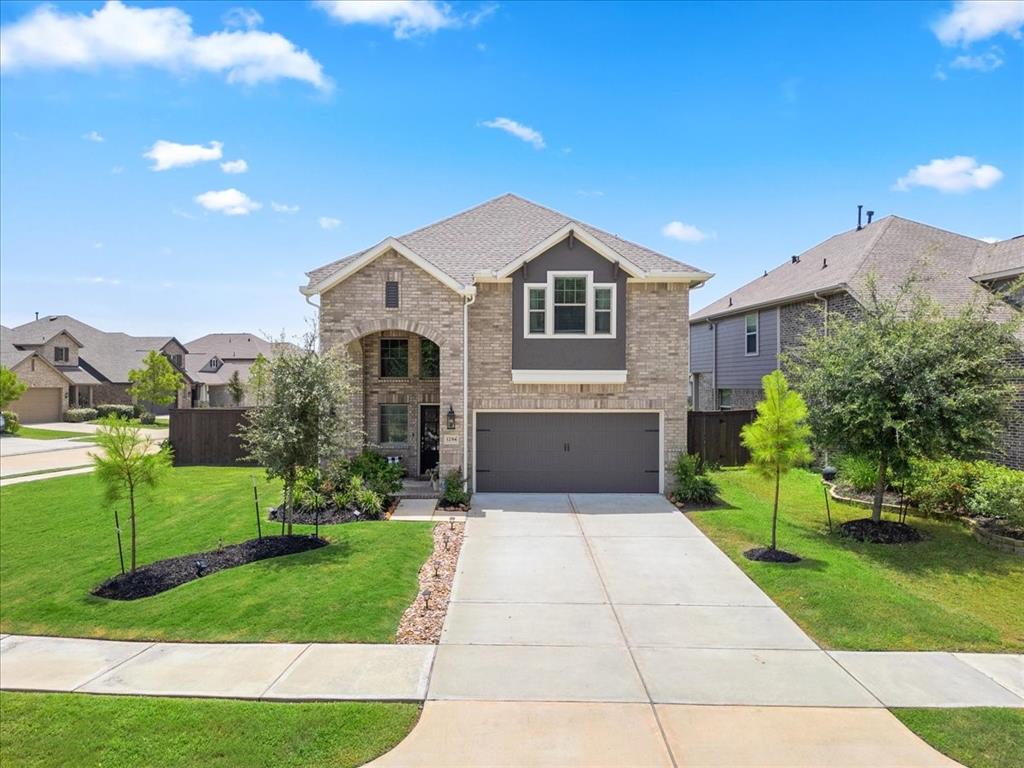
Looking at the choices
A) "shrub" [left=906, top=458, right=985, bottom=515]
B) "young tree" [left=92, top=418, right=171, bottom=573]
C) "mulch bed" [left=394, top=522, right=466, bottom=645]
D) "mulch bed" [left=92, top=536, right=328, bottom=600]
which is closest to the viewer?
"mulch bed" [left=394, top=522, right=466, bottom=645]

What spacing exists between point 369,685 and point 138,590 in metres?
4.76

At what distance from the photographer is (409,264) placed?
585 inches

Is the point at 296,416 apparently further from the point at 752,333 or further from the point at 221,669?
the point at 752,333

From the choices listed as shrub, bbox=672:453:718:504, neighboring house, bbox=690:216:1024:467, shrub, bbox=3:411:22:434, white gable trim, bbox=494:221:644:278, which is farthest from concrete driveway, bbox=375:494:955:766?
shrub, bbox=3:411:22:434

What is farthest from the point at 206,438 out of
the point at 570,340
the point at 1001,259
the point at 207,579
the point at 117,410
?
the point at 117,410

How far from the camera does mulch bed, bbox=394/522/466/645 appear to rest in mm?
7470

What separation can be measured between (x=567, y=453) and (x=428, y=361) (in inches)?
179

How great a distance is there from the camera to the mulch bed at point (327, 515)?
12477mm

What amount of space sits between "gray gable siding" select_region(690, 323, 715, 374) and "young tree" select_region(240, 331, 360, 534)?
19.3m

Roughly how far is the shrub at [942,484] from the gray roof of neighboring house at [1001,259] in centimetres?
572

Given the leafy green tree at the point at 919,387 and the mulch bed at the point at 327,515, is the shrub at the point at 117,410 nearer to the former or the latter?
the mulch bed at the point at 327,515

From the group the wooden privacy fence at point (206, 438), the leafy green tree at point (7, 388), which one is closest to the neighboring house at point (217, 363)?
the leafy green tree at point (7, 388)

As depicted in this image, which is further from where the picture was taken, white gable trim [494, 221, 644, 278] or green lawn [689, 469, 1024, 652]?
white gable trim [494, 221, 644, 278]

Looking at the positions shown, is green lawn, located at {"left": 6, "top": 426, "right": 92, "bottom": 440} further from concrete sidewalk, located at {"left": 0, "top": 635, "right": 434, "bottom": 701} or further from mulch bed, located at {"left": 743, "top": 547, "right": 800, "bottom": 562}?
mulch bed, located at {"left": 743, "top": 547, "right": 800, "bottom": 562}
